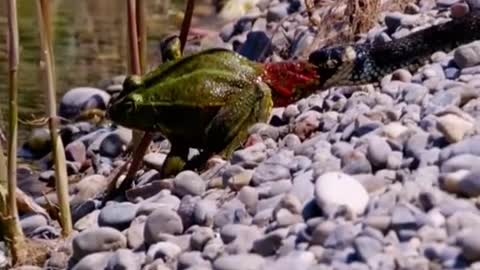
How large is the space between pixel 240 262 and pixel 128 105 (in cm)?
150

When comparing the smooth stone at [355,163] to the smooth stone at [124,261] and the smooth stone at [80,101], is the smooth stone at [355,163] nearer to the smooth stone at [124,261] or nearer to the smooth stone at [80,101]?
the smooth stone at [124,261]

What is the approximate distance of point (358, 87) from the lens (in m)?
5.43

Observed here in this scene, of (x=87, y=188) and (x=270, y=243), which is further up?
(x=270, y=243)

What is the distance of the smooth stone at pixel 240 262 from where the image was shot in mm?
3805

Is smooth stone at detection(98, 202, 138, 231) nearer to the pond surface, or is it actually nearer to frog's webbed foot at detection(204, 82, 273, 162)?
frog's webbed foot at detection(204, 82, 273, 162)

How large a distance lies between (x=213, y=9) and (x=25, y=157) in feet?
13.4

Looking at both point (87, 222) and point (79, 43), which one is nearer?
point (87, 222)

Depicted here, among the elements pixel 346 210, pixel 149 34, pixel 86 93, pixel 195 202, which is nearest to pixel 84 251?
pixel 195 202

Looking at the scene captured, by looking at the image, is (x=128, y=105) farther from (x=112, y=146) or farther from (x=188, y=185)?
(x=112, y=146)

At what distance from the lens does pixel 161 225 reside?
4.41 meters

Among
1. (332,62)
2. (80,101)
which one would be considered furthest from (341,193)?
(80,101)

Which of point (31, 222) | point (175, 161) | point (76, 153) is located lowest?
point (76, 153)

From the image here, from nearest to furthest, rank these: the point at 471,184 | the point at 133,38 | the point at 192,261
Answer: the point at 471,184 < the point at 192,261 < the point at 133,38

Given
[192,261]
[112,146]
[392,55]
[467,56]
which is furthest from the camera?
[112,146]
